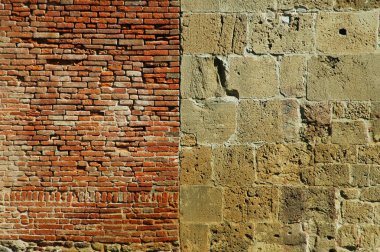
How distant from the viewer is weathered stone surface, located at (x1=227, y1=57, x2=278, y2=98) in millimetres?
3744

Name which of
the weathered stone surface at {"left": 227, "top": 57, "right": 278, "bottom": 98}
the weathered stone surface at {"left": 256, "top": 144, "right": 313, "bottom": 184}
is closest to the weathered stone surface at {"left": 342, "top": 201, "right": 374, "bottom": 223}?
the weathered stone surface at {"left": 256, "top": 144, "right": 313, "bottom": 184}

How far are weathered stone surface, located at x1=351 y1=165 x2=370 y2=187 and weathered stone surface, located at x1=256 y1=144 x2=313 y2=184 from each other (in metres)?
0.44

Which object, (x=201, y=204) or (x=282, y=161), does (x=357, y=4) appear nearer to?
(x=282, y=161)

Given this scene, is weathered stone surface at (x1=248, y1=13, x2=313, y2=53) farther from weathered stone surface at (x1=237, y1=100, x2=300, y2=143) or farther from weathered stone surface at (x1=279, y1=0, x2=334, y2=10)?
weathered stone surface at (x1=237, y1=100, x2=300, y2=143)

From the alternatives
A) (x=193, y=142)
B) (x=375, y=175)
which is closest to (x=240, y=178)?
(x=193, y=142)

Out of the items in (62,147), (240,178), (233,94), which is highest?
(233,94)

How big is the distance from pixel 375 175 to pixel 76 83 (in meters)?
3.05

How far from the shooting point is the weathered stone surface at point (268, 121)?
375cm

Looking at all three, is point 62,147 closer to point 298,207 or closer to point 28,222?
point 28,222

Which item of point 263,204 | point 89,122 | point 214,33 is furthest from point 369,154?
→ point 89,122

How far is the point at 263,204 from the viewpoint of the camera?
3.75 metres

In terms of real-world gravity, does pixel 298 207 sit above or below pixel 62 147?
below

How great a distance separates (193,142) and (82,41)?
146 cm

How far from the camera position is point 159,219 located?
3758 millimetres
